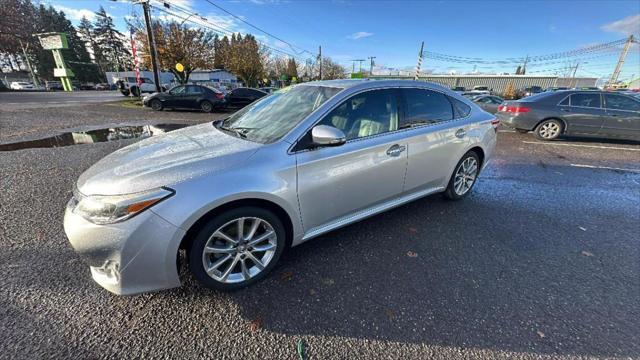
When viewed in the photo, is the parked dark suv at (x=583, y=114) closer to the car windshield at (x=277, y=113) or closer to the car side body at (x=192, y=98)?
the car windshield at (x=277, y=113)

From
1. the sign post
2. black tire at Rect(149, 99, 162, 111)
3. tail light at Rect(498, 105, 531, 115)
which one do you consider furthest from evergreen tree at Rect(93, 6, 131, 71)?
tail light at Rect(498, 105, 531, 115)

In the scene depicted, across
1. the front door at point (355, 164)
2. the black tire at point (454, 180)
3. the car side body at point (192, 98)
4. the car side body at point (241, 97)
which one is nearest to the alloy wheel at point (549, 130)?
the black tire at point (454, 180)

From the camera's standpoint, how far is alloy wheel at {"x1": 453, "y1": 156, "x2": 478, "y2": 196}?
378cm

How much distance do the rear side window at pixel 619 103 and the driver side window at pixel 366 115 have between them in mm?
8994

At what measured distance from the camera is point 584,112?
7.90 metres

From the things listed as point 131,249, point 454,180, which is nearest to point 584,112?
point 454,180

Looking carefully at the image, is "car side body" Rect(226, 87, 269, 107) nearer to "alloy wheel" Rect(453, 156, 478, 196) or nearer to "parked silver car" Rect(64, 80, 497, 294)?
"parked silver car" Rect(64, 80, 497, 294)

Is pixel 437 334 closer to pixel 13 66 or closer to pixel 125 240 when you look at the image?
pixel 125 240

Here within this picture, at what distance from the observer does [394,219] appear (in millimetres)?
3355

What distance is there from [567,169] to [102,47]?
9709 centimetres

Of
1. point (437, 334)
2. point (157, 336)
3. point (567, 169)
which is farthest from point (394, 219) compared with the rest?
point (567, 169)

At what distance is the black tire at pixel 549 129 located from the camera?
27.0ft

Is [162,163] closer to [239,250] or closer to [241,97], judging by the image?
[239,250]

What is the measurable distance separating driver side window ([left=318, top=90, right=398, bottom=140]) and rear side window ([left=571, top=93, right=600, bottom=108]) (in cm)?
844
